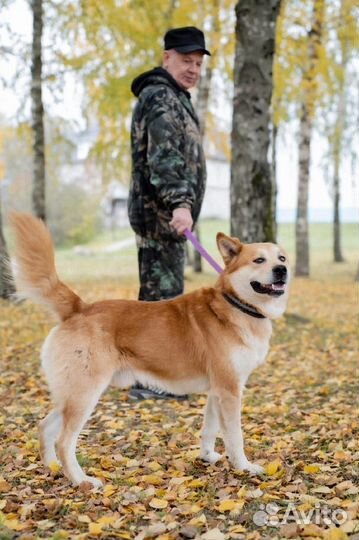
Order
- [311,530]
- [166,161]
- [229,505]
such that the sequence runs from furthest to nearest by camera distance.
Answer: [166,161] < [229,505] < [311,530]

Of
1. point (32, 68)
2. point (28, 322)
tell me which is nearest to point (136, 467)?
point (28, 322)

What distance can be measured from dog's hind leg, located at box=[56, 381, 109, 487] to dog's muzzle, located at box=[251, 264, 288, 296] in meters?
1.09

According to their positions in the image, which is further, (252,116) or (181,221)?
(252,116)

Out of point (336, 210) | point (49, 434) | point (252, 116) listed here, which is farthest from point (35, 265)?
point (336, 210)

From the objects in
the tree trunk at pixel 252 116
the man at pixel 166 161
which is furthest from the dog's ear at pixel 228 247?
the tree trunk at pixel 252 116

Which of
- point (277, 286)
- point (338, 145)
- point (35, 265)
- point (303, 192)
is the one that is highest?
point (338, 145)

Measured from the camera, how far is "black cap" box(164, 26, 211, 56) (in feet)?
15.9

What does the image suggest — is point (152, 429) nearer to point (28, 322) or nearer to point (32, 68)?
point (28, 322)

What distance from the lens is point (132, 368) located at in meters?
3.80

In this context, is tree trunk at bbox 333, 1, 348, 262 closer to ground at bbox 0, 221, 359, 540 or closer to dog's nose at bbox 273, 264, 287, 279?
ground at bbox 0, 221, 359, 540

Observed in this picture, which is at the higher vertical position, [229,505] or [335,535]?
[335,535]

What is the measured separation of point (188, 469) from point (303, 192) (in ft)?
49.1

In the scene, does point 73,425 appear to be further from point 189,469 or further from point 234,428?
point 234,428

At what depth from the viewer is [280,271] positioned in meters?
3.74
